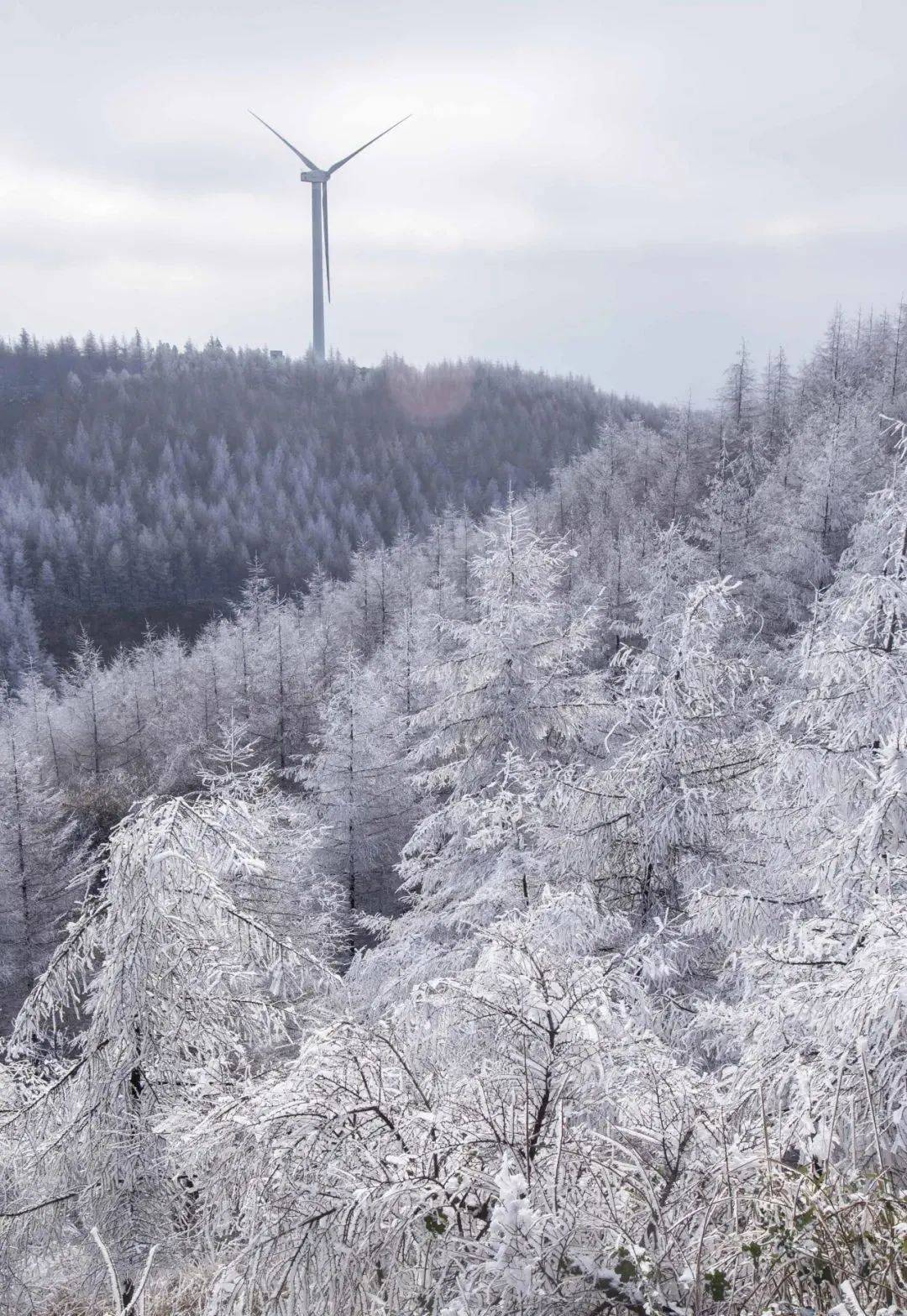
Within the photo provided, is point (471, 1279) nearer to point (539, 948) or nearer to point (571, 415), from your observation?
point (539, 948)

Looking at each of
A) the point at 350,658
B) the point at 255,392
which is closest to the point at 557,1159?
the point at 350,658

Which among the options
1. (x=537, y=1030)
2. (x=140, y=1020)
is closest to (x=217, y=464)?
(x=140, y=1020)

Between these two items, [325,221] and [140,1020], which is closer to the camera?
[140,1020]

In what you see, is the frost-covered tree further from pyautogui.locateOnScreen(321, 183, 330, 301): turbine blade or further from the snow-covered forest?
pyautogui.locateOnScreen(321, 183, 330, 301): turbine blade

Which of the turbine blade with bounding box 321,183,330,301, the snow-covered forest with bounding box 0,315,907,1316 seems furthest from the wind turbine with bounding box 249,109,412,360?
the snow-covered forest with bounding box 0,315,907,1316

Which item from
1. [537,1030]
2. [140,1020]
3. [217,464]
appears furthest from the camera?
[217,464]

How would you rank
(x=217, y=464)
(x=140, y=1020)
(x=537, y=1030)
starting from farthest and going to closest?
(x=217, y=464), (x=140, y=1020), (x=537, y=1030)

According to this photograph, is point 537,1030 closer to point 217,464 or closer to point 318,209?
point 318,209

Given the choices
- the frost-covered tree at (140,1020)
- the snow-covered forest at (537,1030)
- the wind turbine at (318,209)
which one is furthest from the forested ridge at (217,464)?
the frost-covered tree at (140,1020)
